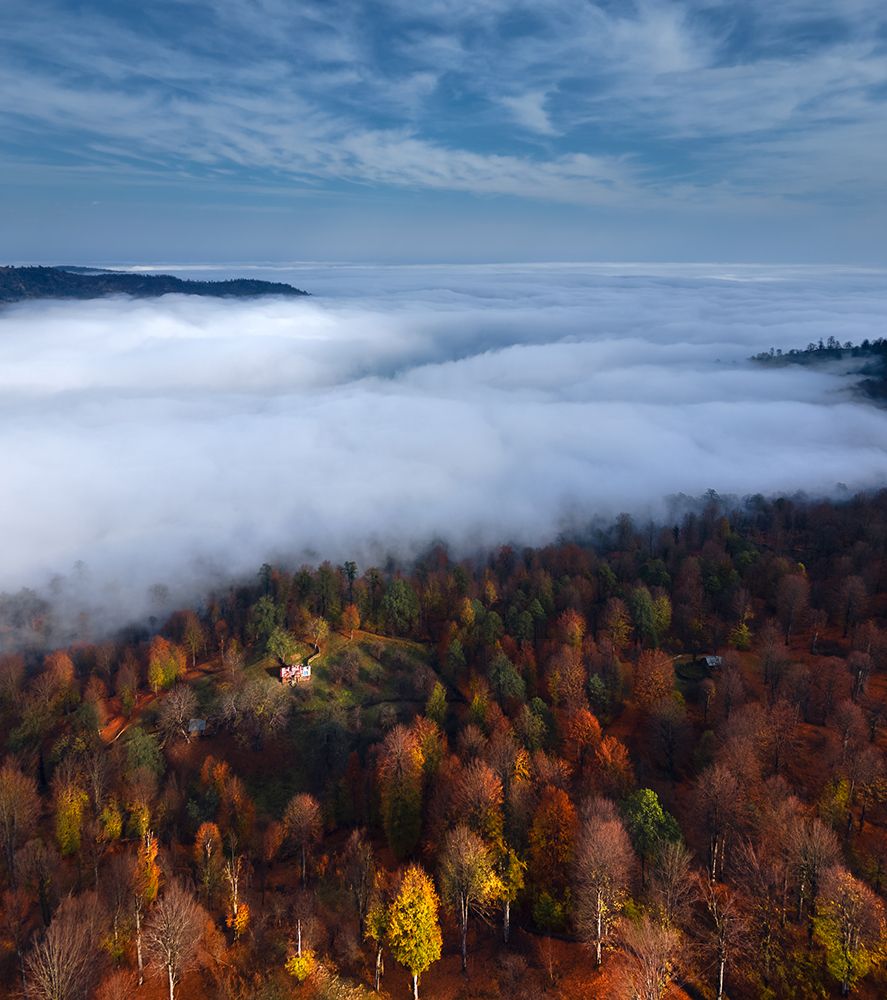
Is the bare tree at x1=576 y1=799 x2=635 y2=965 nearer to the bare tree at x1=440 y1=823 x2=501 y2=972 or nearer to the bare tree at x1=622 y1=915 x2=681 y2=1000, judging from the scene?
the bare tree at x1=622 y1=915 x2=681 y2=1000

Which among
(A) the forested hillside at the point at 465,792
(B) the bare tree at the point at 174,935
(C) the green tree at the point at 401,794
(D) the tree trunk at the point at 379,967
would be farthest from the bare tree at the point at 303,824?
(D) the tree trunk at the point at 379,967

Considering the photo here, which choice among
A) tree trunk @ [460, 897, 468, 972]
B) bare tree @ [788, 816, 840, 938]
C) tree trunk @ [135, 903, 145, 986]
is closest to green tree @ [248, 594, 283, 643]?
tree trunk @ [135, 903, 145, 986]

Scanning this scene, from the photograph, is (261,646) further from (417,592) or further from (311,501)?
(311,501)

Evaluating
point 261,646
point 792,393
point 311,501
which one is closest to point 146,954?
point 261,646

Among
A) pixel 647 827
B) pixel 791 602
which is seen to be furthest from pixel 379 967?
pixel 791 602

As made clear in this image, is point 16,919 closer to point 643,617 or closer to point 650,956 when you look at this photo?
point 650,956

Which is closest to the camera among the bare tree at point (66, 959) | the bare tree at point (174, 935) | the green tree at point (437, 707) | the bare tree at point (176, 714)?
the bare tree at point (66, 959)

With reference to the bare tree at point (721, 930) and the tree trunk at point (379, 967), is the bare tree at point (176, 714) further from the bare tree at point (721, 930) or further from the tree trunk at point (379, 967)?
the bare tree at point (721, 930)

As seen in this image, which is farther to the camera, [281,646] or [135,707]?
[281,646]
